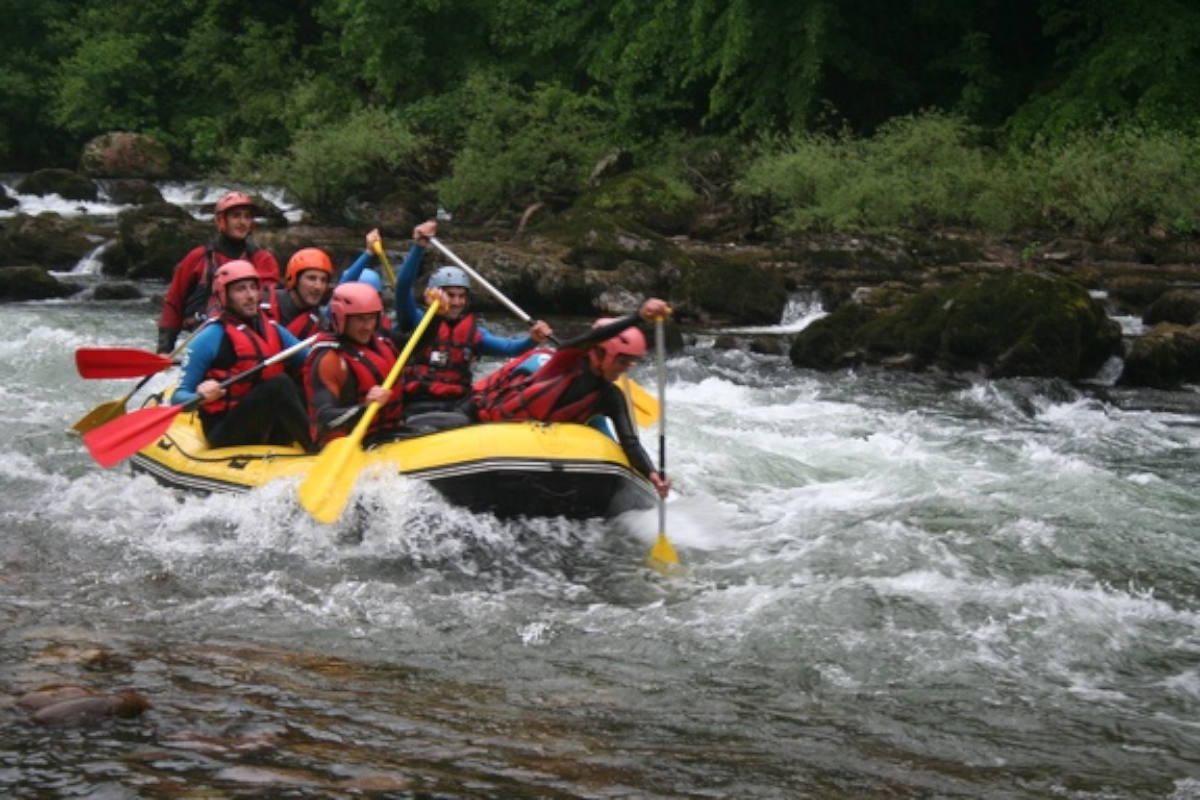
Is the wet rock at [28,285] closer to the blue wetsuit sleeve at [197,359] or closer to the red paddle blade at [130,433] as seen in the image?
the red paddle blade at [130,433]

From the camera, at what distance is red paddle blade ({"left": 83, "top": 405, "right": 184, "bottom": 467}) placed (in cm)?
606

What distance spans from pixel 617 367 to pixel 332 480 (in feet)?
4.41

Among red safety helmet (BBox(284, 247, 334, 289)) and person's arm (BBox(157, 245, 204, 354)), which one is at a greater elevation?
red safety helmet (BBox(284, 247, 334, 289))

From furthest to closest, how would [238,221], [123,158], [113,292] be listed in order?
1. [123,158]
2. [113,292]
3. [238,221]

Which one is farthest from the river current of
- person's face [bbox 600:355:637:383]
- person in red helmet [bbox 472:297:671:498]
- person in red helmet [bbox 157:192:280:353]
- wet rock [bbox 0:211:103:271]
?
wet rock [bbox 0:211:103:271]

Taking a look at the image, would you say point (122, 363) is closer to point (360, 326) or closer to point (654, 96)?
point (360, 326)

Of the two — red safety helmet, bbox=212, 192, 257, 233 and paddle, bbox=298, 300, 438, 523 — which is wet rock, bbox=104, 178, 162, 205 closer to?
red safety helmet, bbox=212, 192, 257, 233

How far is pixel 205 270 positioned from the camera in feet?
23.4

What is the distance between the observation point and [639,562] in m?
5.77

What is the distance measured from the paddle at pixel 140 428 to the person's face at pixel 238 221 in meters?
1.13

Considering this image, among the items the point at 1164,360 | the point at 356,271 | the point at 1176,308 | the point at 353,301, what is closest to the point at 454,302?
the point at 353,301

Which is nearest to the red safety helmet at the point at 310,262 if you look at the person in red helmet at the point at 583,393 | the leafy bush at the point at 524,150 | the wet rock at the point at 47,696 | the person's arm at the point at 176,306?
the person's arm at the point at 176,306

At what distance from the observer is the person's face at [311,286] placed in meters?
6.93

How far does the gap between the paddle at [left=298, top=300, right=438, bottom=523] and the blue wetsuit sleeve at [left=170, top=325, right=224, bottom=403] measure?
2.54 feet
